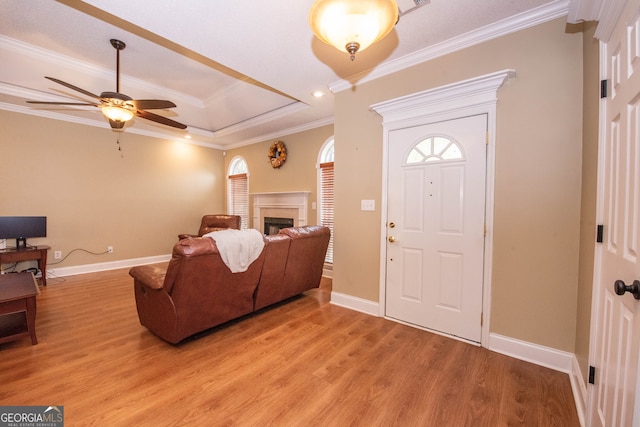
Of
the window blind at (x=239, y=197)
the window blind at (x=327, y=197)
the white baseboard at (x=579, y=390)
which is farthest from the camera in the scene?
the window blind at (x=239, y=197)

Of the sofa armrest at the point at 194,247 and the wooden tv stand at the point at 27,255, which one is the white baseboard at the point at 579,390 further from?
the wooden tv stand at the point at 27,255

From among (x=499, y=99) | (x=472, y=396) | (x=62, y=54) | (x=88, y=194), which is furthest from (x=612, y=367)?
(x=88, y=194)

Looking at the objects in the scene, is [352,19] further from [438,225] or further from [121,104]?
[121,104]

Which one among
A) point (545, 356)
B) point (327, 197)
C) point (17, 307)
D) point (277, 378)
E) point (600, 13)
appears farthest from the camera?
point (327, 197)

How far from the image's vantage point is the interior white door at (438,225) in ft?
7.81

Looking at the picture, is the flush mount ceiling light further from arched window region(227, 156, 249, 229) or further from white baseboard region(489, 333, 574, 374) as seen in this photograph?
arched window region(227, 156, 249, 229)

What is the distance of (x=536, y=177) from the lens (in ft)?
6.88

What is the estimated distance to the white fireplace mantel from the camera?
16.6ft

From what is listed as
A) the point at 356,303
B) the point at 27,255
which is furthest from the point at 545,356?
the point at 27,255

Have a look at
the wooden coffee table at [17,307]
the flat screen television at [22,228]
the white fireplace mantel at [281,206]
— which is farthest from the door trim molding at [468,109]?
the flat screen television at [22,228]

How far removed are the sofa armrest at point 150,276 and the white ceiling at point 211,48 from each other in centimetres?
206

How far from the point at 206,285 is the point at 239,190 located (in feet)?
14.9

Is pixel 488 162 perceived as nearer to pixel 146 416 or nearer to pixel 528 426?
pixel 528 426

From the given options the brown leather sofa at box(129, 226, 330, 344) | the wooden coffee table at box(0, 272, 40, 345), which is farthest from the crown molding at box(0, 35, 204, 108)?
the brown leather sofa at box(129, 226, 330, 344)
